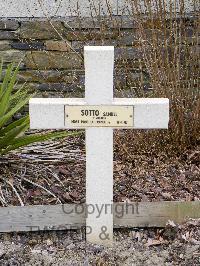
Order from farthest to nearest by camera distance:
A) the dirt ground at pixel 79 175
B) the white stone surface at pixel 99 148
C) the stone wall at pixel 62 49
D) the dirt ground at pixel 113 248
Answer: the stone wall at pixel 62 49
the dirt ground at pixel 79 175
the dirt ground at pixel 113 248
the white stone surface at pixel 99 148

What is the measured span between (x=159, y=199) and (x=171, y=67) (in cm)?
128

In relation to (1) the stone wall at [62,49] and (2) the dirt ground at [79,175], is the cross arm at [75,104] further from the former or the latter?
(1) the stone wall at [62,49]

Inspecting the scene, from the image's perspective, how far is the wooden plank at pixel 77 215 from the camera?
137 inches

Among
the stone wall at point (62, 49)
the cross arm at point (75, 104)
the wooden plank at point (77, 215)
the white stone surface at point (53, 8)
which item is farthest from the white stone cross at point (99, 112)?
the white stone surface at point (53, 8)

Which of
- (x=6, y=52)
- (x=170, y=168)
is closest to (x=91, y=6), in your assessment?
(x=6, y=52)

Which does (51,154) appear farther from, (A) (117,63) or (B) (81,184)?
(A) (117,63)

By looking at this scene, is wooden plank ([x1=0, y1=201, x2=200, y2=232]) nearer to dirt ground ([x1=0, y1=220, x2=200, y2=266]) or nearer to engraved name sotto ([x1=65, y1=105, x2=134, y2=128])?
dirt ground ([x1=0, y1=220, x2=200, y2=266])

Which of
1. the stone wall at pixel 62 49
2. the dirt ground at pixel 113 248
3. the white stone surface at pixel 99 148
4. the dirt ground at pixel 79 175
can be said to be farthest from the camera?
the stone wall at pixel 62 49

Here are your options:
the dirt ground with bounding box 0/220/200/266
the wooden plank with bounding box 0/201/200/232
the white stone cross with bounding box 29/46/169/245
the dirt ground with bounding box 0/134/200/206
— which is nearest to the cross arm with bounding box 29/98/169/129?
the white stone cross with bounding box 29/46/169/245

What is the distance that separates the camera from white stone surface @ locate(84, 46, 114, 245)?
314 centimetres

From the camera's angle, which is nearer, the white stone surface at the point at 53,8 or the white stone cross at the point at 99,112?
the white stone cross at the point at 99,112

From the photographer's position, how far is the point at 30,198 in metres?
3.84

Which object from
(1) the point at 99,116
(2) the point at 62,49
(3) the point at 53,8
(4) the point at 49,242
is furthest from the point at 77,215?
(3) the point at 53,8

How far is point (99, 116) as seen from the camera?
321 cm
